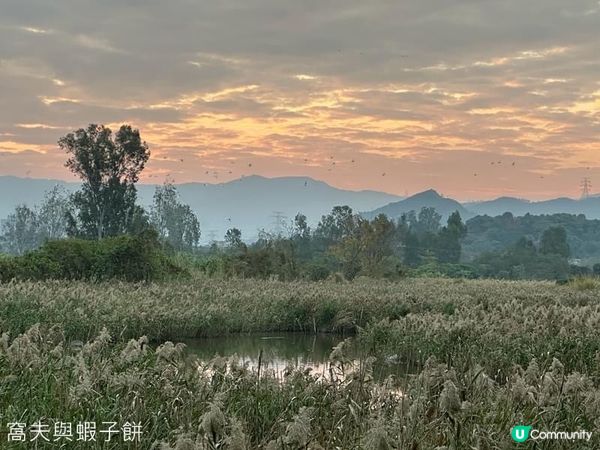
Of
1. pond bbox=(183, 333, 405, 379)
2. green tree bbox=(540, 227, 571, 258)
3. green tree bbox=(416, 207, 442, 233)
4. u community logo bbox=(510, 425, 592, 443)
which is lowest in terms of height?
pond bbox=(183, 333, 405, 379)

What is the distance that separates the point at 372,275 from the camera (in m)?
36.3

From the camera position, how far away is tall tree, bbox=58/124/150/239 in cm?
4009

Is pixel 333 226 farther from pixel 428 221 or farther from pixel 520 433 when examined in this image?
pixel 520 433

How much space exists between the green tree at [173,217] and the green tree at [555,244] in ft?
118

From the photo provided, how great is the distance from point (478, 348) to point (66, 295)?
9782 millimetres

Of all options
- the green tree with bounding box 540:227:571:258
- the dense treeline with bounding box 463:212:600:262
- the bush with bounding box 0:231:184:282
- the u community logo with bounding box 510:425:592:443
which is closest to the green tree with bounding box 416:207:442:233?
the dense treeline with bounding box 463:212:600:262

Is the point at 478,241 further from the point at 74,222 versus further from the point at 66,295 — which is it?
the point at 66,295

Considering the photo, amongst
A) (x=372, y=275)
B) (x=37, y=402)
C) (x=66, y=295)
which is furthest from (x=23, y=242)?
(x=37, y=402)

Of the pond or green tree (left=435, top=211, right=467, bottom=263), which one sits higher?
green tree (left=435, top=211, right=467, bottom=263)

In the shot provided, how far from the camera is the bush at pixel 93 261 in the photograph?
22.2 metres

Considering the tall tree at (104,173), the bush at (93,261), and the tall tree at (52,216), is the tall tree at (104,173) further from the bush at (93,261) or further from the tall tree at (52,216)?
the tall tree at (52,216)

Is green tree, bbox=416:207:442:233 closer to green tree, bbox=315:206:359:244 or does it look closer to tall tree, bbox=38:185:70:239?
green tree, bbox=315:206:359:244

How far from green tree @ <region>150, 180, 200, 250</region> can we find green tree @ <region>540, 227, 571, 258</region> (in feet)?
118

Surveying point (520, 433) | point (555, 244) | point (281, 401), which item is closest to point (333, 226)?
point (555, 244)
